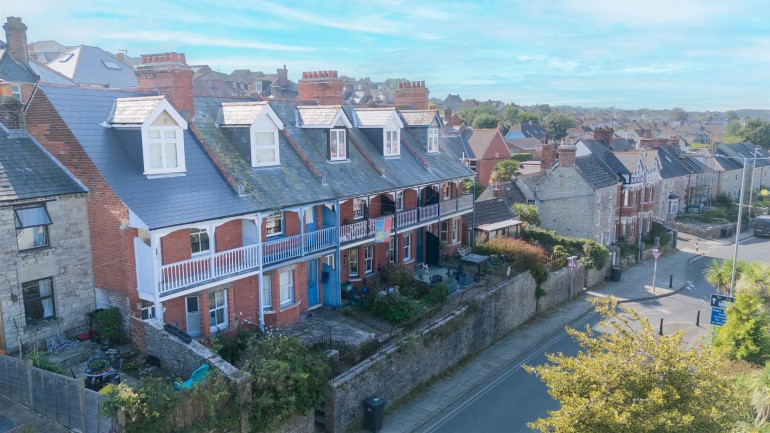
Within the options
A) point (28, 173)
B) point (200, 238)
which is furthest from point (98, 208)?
point (200, 238)

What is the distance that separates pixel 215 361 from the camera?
1547cm

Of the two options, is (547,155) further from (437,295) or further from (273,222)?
(273,222)

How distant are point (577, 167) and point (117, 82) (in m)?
37.3

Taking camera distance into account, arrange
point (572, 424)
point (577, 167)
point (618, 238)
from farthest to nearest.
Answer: point (618, 238) → point (577, 167) → point (572, 424)

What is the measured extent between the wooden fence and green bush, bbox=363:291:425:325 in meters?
12.0

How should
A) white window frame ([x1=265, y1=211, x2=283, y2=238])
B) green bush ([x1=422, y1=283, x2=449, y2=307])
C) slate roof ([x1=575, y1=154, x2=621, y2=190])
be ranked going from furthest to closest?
slate roof ([x1=575, y1=154, x2=621, y2=190])
green bush ([x1=422, y1=283, x2=449, y2=307])
white window frame ([x1=265, y1=211, x2=283, y2=238])

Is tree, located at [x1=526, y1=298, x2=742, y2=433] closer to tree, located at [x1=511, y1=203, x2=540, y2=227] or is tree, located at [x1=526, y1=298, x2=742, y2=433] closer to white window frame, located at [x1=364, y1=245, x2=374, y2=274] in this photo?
white window frame, located at [x1=364, y1=245, x2=374, y2=274]

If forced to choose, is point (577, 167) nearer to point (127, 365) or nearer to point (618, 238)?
point (618, 238)

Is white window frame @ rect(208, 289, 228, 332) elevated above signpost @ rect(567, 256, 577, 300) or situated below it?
above

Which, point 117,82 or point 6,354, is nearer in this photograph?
point 6,354

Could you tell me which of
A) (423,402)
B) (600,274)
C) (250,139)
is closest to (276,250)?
(250,139)

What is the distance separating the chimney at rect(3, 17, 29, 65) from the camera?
35531 millimetres

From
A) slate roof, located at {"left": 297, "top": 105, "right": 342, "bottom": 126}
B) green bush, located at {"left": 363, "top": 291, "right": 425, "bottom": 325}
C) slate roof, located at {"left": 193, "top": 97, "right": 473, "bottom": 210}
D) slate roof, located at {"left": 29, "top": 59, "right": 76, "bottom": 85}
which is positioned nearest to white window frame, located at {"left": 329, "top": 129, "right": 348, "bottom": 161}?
slate roof, located at {"left": 193, "top": 97, "right": 473, "bottom": 210}

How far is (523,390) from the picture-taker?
22.3m
